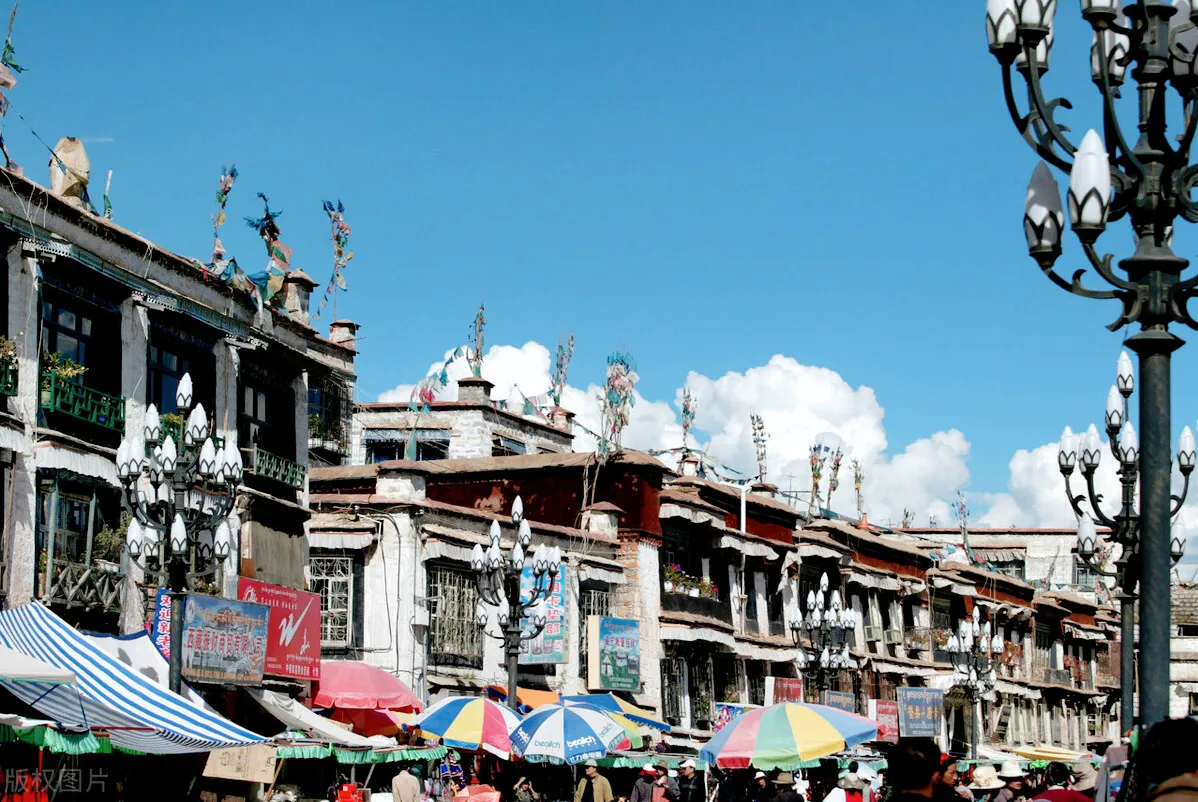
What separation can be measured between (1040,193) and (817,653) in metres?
25.0

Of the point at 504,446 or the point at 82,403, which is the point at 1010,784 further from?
the point at 504,446

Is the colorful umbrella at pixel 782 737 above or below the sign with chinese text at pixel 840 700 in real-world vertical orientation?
above

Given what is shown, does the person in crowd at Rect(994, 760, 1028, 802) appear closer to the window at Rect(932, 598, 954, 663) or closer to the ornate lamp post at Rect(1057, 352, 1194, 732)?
the ornate lamp post at Rect(1057, 352, 1194, 732)

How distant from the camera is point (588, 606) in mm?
35469

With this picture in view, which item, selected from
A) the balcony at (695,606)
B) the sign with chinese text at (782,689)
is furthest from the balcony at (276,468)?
the sign with chinese text at (782,689)

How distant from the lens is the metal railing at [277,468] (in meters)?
27.3

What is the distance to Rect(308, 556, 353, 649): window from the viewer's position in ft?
98.4

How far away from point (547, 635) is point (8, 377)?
1332 cm

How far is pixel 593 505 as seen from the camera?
121 ft

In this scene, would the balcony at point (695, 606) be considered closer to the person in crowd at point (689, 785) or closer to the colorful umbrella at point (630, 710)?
the colorful umbrella at point (630, 710)

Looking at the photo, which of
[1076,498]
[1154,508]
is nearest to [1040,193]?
[1154,508]

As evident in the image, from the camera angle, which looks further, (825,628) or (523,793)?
(825,628)

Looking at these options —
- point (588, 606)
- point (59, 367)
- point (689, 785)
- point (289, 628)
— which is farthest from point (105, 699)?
point (588, 606)

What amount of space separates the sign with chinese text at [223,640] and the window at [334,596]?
5406mm
